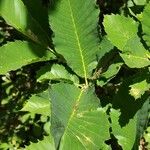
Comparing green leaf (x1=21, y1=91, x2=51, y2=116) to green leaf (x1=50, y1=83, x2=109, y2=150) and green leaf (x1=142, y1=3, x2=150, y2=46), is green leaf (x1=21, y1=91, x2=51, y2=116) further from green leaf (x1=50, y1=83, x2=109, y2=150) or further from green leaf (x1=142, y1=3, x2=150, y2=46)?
green leaf (x1=142, y1=3, x2=150, y2=46)

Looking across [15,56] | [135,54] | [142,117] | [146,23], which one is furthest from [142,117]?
[15,56]

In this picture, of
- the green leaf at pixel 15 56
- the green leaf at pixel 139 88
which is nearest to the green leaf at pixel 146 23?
the green leaf at pixel 139 88

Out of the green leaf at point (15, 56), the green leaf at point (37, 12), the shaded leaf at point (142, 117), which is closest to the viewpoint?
the shaded leaf at point (142, 117)

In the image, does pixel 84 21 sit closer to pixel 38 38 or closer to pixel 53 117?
pixel 38 38

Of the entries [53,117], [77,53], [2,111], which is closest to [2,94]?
[2,111]

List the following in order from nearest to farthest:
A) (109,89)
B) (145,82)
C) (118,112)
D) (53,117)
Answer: (53,117), (145,82), (118,112), (109,89)

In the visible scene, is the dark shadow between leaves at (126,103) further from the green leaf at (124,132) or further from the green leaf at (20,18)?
the green leaf at (20,18)

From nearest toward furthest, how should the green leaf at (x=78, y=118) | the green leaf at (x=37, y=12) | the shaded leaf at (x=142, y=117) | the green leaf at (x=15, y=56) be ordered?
the green leaf at (x=78, y=118), the shaded leaf at (x=142, y=117), the green leaf at (x=15, y=56), the green leaf at (x=37, y=12)
